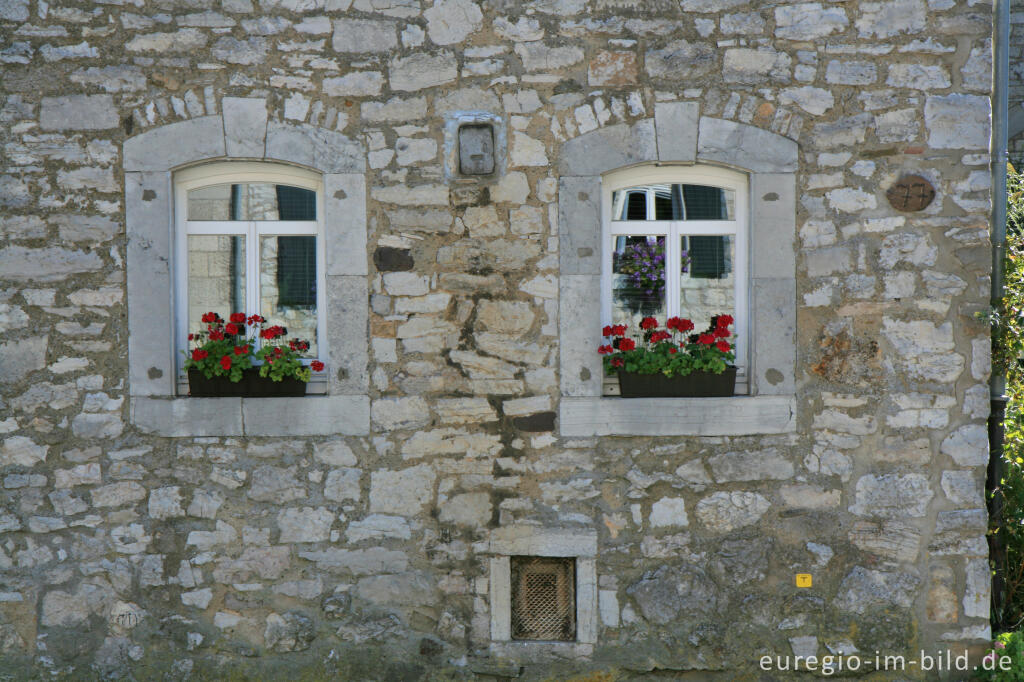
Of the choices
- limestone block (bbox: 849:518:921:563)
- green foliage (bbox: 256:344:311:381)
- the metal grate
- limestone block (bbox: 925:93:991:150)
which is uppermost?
limestone block (bbox: 925:93:991:150)

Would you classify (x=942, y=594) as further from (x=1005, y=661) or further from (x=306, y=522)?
(x=306, y=522)

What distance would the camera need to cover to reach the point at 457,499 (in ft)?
14.4

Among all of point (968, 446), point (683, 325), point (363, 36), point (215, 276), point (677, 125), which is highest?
point (363, 36)

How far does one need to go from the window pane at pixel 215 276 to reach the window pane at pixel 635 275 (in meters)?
2.02

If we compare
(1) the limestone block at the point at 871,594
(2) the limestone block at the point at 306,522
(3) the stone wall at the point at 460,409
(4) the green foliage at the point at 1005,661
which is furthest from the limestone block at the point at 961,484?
(2) the limestone block at the point at 306,522

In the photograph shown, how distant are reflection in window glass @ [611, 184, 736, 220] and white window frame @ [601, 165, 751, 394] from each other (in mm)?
27

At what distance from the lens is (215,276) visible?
4.59 m

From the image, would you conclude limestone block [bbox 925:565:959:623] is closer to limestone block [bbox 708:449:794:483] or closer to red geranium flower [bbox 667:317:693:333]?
limestone block [bbox 708:449:794:483]

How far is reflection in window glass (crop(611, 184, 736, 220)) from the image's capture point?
14.9 ft

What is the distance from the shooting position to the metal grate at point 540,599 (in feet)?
14.6

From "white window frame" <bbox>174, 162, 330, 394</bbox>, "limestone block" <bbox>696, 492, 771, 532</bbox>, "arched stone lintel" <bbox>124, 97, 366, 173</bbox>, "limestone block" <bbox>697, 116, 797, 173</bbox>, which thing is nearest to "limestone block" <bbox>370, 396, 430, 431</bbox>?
"white window frame" <bbox>174, 162, 330, 394</bbox>

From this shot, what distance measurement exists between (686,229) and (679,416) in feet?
3.31

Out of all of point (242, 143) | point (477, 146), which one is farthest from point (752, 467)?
point (242, 143)

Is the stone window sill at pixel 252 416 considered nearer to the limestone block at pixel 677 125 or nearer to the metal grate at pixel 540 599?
the metal grate at pixel 540 599
